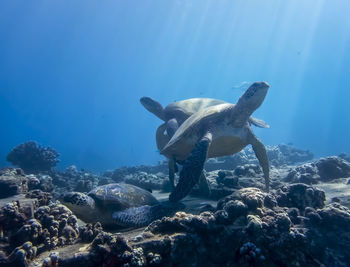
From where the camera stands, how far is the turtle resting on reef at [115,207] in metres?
4.64

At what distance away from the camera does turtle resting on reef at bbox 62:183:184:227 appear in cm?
464

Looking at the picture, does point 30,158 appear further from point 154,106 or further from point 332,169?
point 332,169

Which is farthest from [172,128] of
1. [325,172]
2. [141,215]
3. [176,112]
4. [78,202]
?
[325,172]

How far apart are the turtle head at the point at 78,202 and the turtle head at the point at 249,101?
4.72 m

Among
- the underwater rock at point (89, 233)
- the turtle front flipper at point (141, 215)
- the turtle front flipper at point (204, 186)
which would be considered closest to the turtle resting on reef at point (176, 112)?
the turtle front flipper at point (204, 186)

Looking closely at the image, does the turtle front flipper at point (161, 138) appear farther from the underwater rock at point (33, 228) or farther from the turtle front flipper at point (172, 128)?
the underwater rock at point (33, 228)

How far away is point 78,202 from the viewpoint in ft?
15.2

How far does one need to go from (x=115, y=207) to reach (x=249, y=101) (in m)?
4.83

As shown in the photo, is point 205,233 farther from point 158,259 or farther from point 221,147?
point 221,147

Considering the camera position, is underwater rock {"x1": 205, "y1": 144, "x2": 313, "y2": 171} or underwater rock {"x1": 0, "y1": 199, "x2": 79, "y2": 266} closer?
underwater rock {"x1": 0, "y1": 199, "x2": 79, "y2": 266}

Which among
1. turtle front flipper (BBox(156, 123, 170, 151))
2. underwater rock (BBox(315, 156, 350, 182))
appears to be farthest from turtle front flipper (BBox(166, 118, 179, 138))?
underwater rock (BBox(315, 156, 350, 182))

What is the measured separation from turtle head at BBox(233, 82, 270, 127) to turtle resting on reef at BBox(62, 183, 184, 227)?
3.20 metres

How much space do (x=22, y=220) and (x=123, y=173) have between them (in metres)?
13.7

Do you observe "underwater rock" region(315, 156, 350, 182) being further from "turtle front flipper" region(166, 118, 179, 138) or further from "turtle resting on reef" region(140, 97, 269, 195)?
"turtle front flipper" region(166, 118, 179, 138)
